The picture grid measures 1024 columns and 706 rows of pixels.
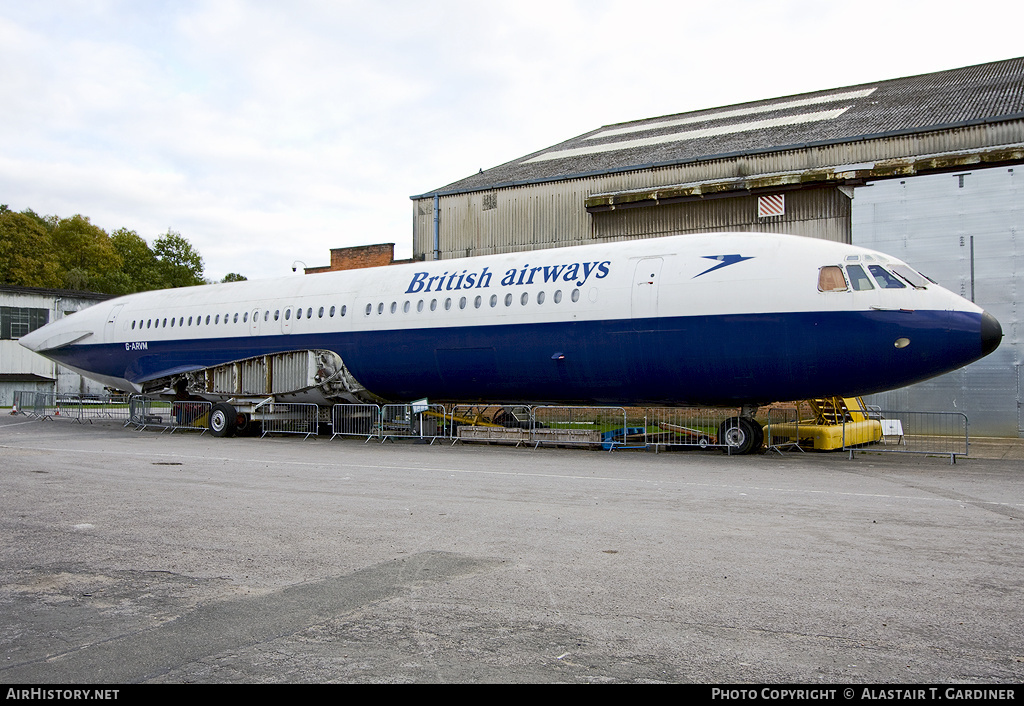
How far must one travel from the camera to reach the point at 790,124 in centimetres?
2838

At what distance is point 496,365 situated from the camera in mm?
18562

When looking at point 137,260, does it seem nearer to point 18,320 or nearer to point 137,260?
point 137,260

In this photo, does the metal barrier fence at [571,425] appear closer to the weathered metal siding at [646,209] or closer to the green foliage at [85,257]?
the weathered metal siding at [646,209]

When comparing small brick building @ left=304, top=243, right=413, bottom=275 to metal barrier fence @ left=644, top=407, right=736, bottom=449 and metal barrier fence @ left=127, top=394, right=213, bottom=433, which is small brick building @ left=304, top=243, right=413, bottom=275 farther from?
metal barrier fence @ left=644, top=407, right=736, bottom=449

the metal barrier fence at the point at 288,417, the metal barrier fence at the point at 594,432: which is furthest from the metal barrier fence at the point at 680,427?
the metal barrier fence at the point at 288,417

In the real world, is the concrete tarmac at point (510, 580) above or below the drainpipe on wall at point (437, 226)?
below

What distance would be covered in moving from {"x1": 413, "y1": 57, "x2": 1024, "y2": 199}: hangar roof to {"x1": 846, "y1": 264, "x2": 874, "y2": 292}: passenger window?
10.8 m

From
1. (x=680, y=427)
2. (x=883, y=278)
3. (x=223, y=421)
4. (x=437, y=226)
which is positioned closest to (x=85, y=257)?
(x=437, y=226)

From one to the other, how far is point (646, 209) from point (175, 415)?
16.8 m

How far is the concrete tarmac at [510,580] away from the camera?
13.8 feet

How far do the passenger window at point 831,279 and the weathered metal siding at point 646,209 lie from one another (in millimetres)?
10061

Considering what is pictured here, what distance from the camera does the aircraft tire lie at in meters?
22.5

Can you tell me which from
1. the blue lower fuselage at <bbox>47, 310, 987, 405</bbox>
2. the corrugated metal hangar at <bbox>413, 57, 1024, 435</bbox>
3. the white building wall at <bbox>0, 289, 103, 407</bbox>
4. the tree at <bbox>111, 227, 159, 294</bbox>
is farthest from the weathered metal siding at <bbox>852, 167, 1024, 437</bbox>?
the tree at <bbox>111, 227, 159, 294</bbox>

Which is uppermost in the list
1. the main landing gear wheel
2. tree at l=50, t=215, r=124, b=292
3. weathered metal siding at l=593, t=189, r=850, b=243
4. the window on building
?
tree at l=50, t=215, r=124, b=292
